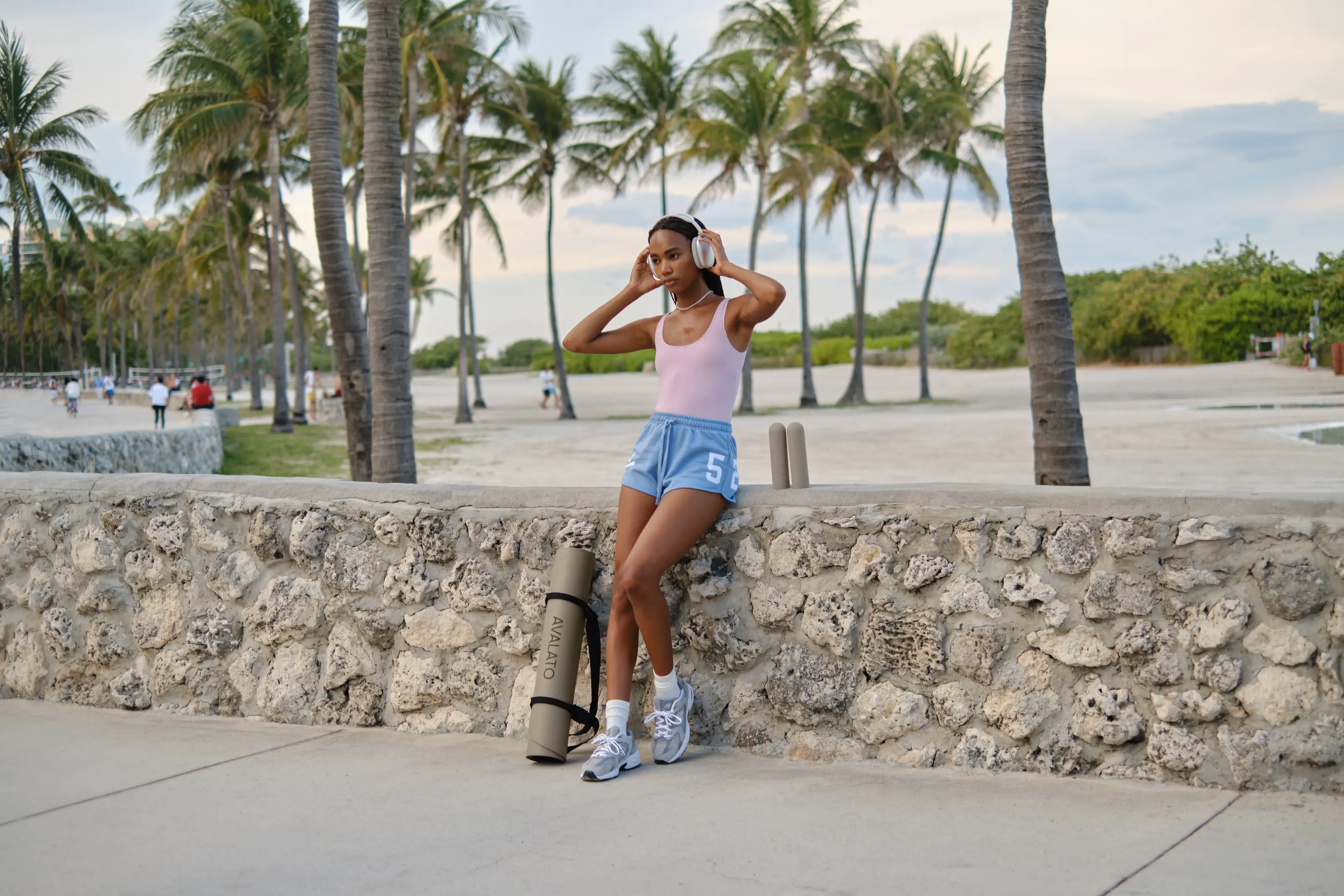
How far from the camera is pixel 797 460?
4.08 metres

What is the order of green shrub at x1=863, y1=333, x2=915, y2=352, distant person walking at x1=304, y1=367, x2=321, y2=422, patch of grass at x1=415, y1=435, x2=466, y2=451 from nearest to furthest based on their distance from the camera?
1. patch of grass at x1=415, y1=435, x2=466, y2=451
2. distant person walking at x1=304, y1=367, x2=321, y2=422
3. green shrub at x1=863, y1=333, x2=915, y2=352

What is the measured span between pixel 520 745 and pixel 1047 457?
134 inches

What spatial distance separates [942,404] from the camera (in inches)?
1547

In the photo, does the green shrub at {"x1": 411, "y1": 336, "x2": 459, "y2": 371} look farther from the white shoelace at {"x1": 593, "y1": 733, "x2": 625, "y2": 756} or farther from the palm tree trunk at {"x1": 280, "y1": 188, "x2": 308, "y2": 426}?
the white shoelace at {"x1": 593, "y1": 733, "x2": 625, "y2": 756}

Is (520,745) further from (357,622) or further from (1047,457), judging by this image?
(1047,457)

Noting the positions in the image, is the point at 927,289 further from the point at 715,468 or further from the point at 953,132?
the point at 715,468

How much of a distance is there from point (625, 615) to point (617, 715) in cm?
33

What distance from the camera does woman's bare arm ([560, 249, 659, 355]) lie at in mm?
4289

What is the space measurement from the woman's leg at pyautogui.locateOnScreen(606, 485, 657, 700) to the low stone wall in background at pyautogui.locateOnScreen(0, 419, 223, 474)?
5093mm

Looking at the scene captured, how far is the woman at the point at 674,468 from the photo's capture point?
3.85 metres

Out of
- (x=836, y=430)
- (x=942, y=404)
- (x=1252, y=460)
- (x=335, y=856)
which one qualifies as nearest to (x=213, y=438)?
(x=836, y=430)

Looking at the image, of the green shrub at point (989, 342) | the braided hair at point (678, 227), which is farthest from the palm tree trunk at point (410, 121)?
the green shrub at point (989, 342)

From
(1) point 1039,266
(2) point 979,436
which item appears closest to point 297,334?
(2) point 979,436

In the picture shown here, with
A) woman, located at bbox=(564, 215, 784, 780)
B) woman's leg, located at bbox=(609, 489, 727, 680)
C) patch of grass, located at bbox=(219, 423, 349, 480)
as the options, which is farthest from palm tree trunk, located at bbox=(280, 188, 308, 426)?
woman's leg, located at bbox=(609, 489, 727, 680)
